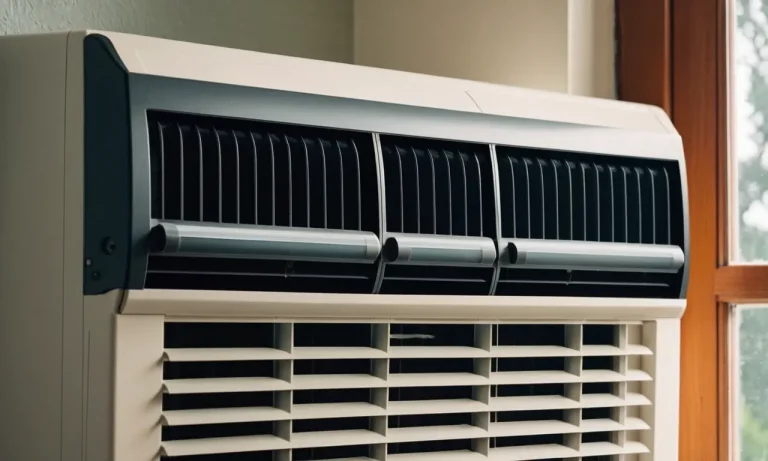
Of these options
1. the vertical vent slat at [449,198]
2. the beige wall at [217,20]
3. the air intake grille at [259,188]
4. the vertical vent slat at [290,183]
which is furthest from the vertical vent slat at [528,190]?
the beige wall at [217,20]

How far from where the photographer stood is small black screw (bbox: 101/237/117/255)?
3.70ft

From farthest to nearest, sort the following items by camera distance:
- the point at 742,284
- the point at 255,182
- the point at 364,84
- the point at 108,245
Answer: the point at 742,284, the point at 364,84, the point at 255,182, the point at 108,245

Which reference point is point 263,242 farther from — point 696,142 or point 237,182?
point 696,142

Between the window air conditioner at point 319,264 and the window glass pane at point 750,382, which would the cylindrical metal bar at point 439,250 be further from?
the window glass pane at point 750,382

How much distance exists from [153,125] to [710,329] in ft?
3.31

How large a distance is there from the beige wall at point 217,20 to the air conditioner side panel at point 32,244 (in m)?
0.27

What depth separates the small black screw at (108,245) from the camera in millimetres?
1127

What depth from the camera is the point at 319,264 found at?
1.27 m

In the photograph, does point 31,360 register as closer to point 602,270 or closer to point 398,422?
point 398,422

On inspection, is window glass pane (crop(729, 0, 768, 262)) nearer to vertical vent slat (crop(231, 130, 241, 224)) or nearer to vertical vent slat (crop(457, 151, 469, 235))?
vertical vent slat (crop(457, 151, 469, 235))

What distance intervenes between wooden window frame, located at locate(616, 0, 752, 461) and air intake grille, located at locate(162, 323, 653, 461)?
233 mm

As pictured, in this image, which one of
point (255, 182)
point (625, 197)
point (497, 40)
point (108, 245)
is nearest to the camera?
point (108, 245)

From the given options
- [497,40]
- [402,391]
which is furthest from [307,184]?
[497,40]

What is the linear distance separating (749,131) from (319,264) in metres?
0.86
